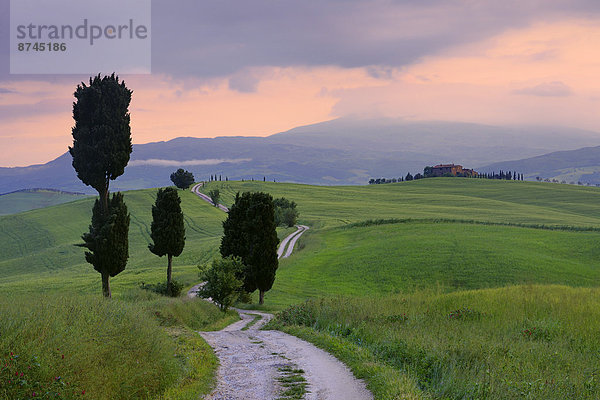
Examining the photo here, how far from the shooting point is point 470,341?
16109 millimetres

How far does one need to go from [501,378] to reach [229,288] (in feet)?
95.4

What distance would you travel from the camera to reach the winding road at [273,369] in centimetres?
1275

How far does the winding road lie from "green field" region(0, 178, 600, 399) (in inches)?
26.6

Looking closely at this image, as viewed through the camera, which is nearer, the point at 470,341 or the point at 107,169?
the point at 470,341

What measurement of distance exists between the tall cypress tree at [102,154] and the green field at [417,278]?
443 centimetres

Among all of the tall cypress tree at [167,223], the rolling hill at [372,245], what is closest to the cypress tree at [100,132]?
the tall cypress tree at [167,223]

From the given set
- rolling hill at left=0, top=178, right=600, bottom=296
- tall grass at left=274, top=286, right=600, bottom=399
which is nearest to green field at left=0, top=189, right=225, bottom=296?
rolling hill at left=0, top=178, right=600, bottom=296

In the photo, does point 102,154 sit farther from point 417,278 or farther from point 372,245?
point 372,245

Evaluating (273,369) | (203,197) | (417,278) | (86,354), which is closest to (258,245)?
(417,278)

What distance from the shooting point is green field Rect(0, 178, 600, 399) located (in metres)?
14.1

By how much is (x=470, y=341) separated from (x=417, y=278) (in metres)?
42.6

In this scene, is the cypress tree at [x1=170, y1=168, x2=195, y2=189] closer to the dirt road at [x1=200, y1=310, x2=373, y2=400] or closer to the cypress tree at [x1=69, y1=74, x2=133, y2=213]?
the cypress tree at [x1=69, y1=74, x2=133, y2=213]

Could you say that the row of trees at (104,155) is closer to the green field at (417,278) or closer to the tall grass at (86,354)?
the green field at (417,278)

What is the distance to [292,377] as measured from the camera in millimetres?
14117
